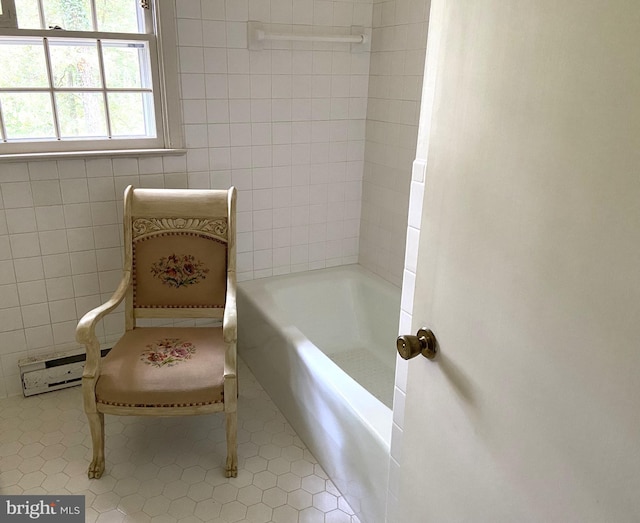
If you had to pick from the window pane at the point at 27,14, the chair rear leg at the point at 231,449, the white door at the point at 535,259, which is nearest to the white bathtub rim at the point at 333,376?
the chair rear leg at the point at 231,449

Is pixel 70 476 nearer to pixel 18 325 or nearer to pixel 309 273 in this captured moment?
pixel 18 325

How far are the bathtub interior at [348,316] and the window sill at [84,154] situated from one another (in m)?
0.87

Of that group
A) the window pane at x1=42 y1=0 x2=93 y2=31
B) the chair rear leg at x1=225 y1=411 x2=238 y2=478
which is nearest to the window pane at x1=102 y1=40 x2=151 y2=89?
the window pane at x1=42 y1=0 x2=93 y2=31

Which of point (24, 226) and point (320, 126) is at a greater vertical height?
point (320, 126)

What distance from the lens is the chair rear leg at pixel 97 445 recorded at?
6.18ft

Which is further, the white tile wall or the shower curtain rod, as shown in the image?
the shower curtain rod

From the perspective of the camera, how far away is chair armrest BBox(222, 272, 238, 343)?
1885 millimetres

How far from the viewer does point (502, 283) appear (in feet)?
2.68

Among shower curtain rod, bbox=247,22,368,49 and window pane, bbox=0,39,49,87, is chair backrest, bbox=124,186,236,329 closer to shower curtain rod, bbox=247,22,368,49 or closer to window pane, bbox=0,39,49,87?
window pane, bbox=0,39,49,87

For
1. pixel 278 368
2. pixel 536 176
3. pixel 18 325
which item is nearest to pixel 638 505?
pixel 536 176

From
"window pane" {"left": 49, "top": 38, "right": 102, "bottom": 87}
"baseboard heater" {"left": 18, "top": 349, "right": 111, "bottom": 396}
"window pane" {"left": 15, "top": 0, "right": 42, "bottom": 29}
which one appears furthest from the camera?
"baseboard heater" {"left": 18, "top": 349, "right": 111, "bottom": 396}

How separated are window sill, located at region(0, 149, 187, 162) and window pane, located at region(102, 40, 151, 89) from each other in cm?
30

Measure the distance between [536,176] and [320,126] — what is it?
2.11 m

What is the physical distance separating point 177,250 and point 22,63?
101 centimetres
